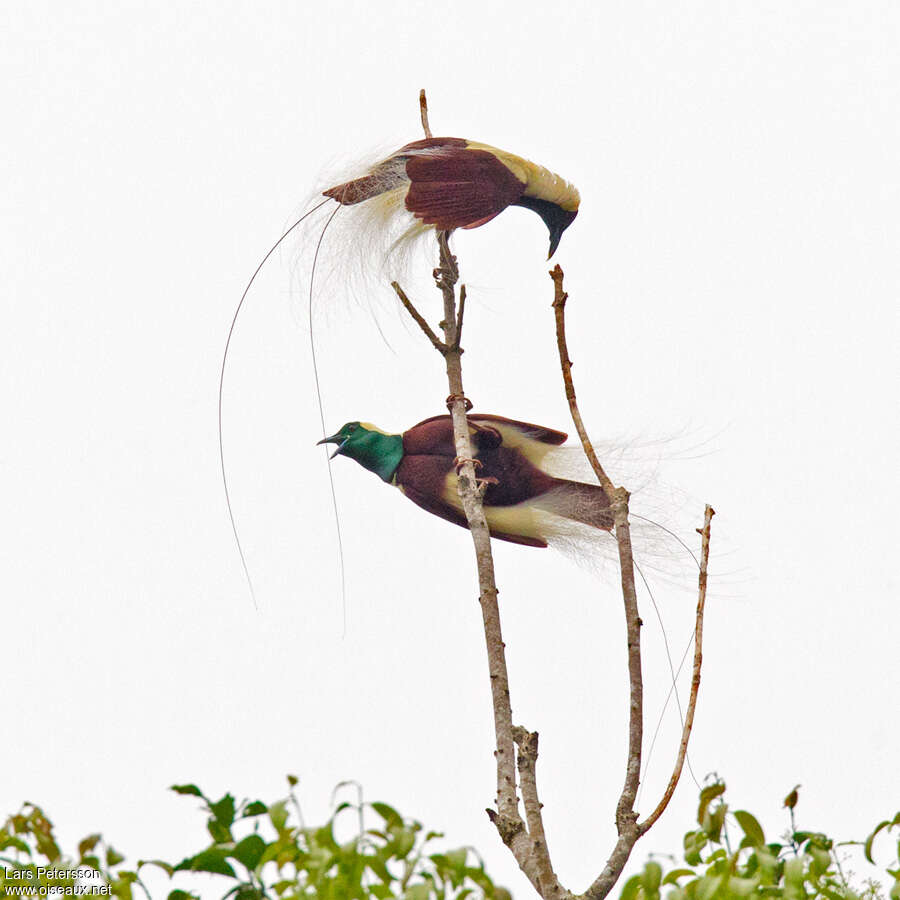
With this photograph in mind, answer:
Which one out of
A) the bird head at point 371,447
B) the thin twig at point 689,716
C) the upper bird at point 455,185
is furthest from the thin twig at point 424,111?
the thin twig at point 689,716

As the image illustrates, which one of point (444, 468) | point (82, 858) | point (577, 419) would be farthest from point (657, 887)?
point (444, 468)

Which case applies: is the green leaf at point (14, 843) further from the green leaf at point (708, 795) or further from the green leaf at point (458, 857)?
the green leaf at point (708, 795)

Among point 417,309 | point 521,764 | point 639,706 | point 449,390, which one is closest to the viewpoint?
point 639,706

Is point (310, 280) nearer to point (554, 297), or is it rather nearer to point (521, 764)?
point (554, 297)

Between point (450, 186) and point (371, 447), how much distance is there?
0.48m

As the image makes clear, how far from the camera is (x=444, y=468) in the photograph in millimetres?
2191

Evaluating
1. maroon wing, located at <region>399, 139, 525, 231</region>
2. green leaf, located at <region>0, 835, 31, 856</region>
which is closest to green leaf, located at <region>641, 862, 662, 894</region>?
green leaf, located at <region>0, 835, 31, 856</region>

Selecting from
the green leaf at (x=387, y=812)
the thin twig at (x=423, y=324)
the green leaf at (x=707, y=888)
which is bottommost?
the green leaf at (x=707, y=888)

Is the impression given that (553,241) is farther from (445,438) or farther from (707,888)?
(707,888)

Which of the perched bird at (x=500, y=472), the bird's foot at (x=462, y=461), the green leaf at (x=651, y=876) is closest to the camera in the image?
the green leaf at (x=651, y=876)

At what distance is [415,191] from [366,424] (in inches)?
16.7

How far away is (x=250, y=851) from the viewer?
1169 millimetres

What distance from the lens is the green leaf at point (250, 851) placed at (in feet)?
3.82

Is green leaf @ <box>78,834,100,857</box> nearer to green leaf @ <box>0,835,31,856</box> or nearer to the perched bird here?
green leaf @ <box>0,835,31,856</box>
